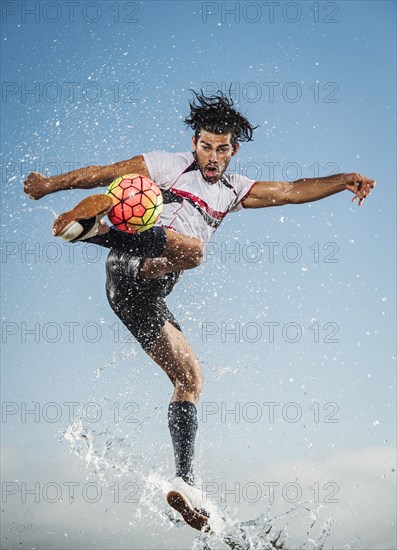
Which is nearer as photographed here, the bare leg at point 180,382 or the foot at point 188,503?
the foot at point 188,503

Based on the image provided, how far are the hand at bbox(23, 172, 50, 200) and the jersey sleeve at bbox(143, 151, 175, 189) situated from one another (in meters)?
1.36

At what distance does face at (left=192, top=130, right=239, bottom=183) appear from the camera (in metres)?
9.22

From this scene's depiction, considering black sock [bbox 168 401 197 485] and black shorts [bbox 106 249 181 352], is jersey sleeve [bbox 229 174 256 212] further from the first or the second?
black sock [bbox 168 401 197 485]

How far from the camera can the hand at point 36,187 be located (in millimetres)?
8609

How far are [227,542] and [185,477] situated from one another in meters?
2.36

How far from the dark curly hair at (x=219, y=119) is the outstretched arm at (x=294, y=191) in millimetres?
783

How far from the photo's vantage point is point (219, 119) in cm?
956

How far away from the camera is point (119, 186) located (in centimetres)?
776

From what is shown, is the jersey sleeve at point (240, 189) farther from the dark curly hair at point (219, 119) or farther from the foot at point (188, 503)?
the foot at point (188, 503)

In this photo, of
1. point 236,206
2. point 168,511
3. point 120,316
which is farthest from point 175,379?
point 236,206

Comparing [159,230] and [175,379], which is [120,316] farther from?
[159,230]

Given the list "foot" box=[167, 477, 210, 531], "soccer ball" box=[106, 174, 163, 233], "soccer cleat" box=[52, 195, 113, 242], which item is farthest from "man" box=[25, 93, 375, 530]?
"soccer cleat" box=[52, 195, 113, 242]

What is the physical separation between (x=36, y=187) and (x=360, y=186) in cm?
433

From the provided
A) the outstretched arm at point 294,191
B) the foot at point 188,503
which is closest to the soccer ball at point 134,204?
the outstretched arm at point 294,191
